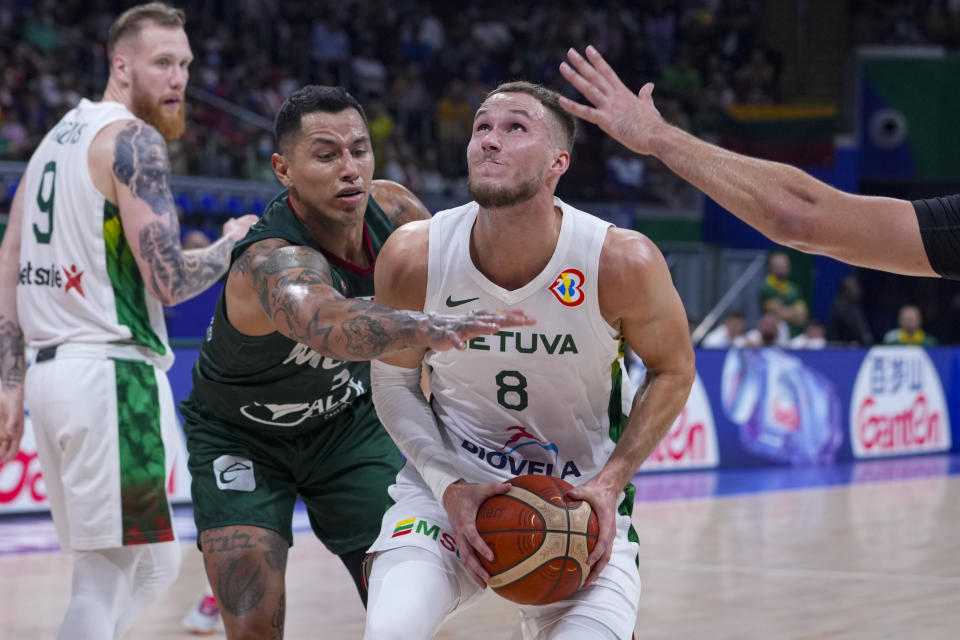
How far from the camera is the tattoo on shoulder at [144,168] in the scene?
4203 millimetres

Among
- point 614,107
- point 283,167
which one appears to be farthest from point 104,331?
point 614,107

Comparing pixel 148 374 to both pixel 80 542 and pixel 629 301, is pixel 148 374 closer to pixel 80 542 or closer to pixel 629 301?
pixel 80 542

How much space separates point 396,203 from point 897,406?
432 inches

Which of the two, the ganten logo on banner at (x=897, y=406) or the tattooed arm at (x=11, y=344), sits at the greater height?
the tattooed arm at (x=11, y=344)

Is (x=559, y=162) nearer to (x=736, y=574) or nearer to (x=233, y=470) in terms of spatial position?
(x=233, y=470)

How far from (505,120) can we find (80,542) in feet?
6.26

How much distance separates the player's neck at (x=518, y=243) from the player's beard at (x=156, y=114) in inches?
55.8

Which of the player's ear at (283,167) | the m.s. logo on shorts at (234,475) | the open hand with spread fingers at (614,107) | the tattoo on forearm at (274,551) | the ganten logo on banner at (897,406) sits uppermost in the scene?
the open hand with spread fingers at (614,107)

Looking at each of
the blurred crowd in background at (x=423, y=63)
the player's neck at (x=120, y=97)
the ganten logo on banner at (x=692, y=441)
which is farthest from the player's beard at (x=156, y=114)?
the ganten logo on banner at (x=692, y=441)

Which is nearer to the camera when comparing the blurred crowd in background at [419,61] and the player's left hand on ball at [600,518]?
the player's left hand on ball at [600,518]

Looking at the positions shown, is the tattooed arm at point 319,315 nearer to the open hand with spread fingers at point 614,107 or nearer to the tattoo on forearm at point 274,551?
the open hand with spread fingers at point 614,107

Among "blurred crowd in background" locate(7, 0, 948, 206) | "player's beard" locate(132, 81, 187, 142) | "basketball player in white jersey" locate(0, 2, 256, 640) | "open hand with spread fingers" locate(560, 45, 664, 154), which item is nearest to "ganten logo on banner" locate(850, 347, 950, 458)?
"blurred crowd in background" locate(7, 0, 948, 206)

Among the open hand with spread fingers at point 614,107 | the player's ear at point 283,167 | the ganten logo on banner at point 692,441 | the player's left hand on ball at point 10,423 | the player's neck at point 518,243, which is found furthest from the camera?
the ganten logo on banner at point 692,441

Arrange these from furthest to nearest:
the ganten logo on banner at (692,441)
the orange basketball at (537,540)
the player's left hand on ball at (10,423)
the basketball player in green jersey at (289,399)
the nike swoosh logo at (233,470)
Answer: the ganten logo on banner at (692,441) → the player's left hand on ball at (10,423) → the nike swoosh logo at (233,470) → the basketball player in green jersey at (289,399) → the orange basketball at (537,540)
